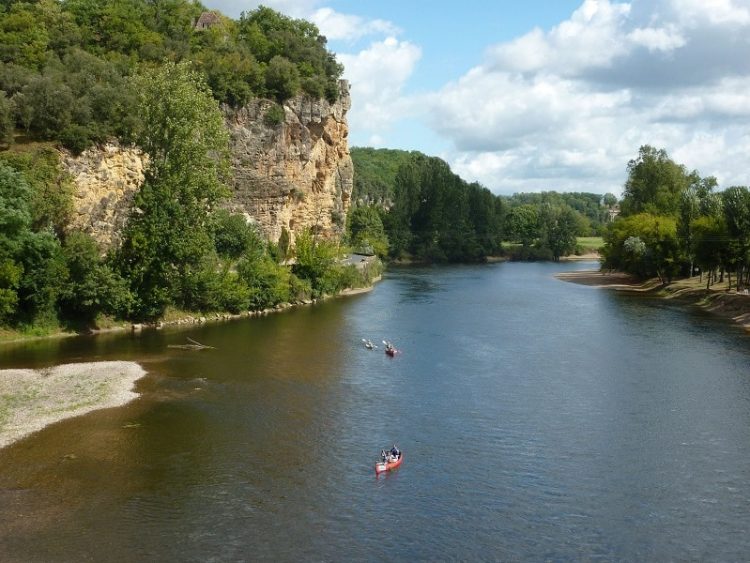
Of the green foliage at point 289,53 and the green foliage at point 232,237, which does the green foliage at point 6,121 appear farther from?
the green foliage at point 289,53

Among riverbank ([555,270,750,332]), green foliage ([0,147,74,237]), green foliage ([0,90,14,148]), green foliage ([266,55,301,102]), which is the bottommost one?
riverbank ([555,270,750,332])

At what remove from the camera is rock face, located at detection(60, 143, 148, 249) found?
4794 centimetres

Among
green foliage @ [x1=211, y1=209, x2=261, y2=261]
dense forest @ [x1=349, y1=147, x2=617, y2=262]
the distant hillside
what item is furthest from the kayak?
dense forest @ [x1=349, y1=147, x2=617, y2=262]

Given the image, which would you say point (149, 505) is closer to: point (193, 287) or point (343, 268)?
point (193, 287)

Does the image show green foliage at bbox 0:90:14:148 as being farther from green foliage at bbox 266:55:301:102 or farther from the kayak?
the kayak

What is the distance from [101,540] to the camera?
1969 cm

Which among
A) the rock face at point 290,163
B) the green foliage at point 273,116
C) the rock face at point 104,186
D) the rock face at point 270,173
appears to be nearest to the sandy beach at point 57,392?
the rock face at point 104,186

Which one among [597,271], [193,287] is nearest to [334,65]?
[193,287]

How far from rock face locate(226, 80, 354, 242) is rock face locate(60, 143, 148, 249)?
15.2 m

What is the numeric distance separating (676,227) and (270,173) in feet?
146

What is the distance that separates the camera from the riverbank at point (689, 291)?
197ft

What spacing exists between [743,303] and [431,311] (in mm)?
24847

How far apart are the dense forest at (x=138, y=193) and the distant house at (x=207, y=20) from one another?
40.7ft

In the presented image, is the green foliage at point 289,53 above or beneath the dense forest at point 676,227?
above
